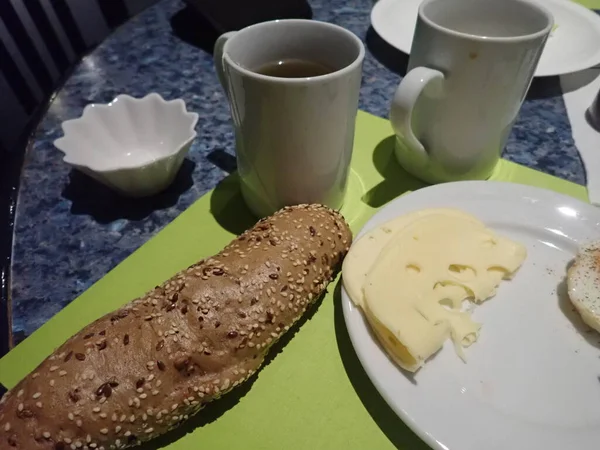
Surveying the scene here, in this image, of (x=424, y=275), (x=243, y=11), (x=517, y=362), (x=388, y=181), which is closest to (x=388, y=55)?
(x=243, y=11)

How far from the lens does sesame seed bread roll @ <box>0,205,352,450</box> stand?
538 mm

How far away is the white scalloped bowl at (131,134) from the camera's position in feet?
2.89

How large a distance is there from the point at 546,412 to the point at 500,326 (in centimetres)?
13

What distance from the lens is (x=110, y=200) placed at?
35.2 inches

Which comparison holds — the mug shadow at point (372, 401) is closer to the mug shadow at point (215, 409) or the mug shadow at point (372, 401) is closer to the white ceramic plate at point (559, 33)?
the mug shadow at point (215, 409)

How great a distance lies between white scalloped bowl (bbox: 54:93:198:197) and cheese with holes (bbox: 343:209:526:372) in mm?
402

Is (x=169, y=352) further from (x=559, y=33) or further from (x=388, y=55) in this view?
(x=559, y=33)

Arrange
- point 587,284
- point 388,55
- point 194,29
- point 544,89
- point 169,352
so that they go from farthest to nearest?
point 194,29 → point 388,55 → point 544,89 → point 587,284 → point 169,352

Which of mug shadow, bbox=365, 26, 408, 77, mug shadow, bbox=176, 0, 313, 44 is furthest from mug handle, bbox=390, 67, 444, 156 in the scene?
mug shadow, bbox=176, 0, 313, 44

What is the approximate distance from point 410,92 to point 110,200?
58 cm

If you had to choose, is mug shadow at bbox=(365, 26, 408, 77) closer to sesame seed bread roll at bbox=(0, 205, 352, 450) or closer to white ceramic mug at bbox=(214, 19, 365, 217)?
white ceramic mug at bbox=(214, 19, 365, 217)

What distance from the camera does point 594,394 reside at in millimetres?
607

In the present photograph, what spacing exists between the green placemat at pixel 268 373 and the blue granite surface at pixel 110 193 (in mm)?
48

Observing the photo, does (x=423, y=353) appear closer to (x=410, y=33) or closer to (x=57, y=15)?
(x=410, y=33)
